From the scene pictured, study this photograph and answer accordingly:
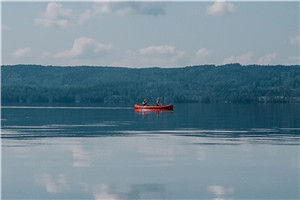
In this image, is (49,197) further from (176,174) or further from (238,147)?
(238,147)

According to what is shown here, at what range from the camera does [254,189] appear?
29375 millimetres

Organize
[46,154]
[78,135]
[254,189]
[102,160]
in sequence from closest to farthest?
[254,189], [102,160], [46,154], [78,135]

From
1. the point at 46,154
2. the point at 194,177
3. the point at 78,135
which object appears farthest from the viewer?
the point at 78,135

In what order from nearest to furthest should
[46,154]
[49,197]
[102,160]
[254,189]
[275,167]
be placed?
[49,197] < [254,189] < [275,167] < [102,160] < [46,154]

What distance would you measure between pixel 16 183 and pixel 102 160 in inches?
367

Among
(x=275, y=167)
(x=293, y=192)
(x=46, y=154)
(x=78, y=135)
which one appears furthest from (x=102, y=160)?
(x=78, y=135)

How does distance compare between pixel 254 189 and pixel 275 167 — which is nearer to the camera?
pixel 254 189

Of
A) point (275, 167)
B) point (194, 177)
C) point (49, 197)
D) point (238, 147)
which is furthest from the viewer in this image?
point (238, 147)

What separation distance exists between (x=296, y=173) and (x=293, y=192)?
5.75 meters

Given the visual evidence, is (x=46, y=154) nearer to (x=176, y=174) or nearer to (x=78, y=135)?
(x=176, y=174)

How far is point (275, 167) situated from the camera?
3653 centimetres

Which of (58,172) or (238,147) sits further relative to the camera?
(238,147)

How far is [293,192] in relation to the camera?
2872 centimetres

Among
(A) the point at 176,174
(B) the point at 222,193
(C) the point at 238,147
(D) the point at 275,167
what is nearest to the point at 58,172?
(A) the point at 176,174
